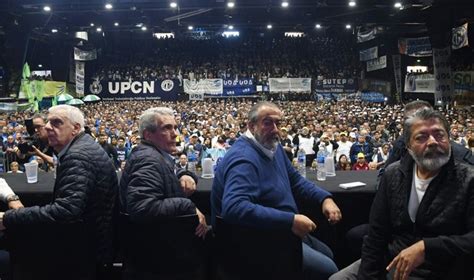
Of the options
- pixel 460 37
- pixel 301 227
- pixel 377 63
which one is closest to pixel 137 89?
pixel 377 63

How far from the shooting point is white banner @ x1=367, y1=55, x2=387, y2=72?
2945 cm

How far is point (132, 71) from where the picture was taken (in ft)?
111

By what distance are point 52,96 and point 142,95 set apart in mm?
7941

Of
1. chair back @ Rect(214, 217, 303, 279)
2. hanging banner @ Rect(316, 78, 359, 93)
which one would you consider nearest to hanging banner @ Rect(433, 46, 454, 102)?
hanging banner @ Rect(316, 78, 359, 93)

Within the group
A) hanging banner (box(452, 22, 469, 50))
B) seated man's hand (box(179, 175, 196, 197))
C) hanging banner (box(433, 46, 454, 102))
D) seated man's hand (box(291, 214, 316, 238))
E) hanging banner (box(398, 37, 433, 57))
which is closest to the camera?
seated man's hand (box(291, 214, 316, 238))

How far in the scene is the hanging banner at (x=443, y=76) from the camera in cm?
1852

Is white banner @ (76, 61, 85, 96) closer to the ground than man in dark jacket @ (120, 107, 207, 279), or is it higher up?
higher up

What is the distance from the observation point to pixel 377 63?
30828mm

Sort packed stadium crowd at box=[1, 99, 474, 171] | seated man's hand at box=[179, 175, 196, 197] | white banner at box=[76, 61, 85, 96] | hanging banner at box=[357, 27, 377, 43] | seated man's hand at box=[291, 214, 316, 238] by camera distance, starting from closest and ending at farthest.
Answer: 1. seated man's hand at box=[291, 214, 316, 238]
2. seated man's hand at box=[179, 175, 196, 197]
3. packed stadium crowd at box=[1, 99, 474, 171]
4. hanging banner at box=[357, 27, 377, 43]
5. white banner at box=[76, 61, 85, 96]

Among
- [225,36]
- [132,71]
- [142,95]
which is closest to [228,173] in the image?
[142,95]

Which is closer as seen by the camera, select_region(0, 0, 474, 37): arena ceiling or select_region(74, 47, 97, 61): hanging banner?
select_region(0, 0, 474, 37): arena ceiling

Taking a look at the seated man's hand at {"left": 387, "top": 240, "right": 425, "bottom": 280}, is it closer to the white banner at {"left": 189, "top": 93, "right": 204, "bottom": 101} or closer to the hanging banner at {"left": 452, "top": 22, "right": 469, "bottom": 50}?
the hanging banner at {"left": 452, "top": 22, "right": 469, "bottom": 50}

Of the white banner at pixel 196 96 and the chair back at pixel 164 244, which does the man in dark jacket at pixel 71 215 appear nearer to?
the chair back at pixel 164 244

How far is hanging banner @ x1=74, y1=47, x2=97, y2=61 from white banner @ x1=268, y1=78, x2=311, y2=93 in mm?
12784
